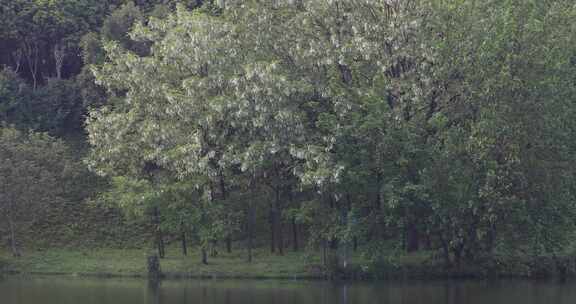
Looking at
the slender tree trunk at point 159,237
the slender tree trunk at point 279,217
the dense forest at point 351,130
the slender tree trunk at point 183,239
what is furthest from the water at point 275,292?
the slender tree trunk at point 279,217

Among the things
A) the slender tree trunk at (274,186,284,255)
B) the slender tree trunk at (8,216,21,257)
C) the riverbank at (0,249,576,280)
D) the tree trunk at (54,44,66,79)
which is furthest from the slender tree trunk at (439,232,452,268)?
the tree trunk at (54,44,66,79)

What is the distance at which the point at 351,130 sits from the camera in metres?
36.2

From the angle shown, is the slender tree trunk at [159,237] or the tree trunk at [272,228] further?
the slender tree trunk at [159,237]

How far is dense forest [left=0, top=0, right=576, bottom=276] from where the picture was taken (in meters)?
35.2

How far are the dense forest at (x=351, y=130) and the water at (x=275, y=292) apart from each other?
6.95 feet

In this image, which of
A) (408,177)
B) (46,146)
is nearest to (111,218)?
(46,146)

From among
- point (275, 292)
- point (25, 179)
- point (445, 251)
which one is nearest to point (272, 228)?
point (445, 251)

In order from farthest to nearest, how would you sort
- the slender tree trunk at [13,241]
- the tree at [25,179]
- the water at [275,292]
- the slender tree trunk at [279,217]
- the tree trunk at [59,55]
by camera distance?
the tree trunk at [59,55] → the slender tree trunk at [13,241] → the tree at [25,179] → the slender tree trunk at [279,217] → the water at [275,292]

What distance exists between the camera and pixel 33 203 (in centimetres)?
4309

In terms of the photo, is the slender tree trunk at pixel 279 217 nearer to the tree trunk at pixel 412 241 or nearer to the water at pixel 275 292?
the water at pixel 275 292

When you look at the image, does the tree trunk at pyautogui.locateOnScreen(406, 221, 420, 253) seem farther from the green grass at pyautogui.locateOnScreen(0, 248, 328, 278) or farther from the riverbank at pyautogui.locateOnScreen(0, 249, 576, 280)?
the green grass at pyautogui.locateOnScreen(0, 248, 328, 278)

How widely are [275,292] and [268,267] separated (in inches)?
274

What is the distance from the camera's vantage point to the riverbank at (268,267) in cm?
3866

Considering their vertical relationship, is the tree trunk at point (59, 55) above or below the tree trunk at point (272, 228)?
above
